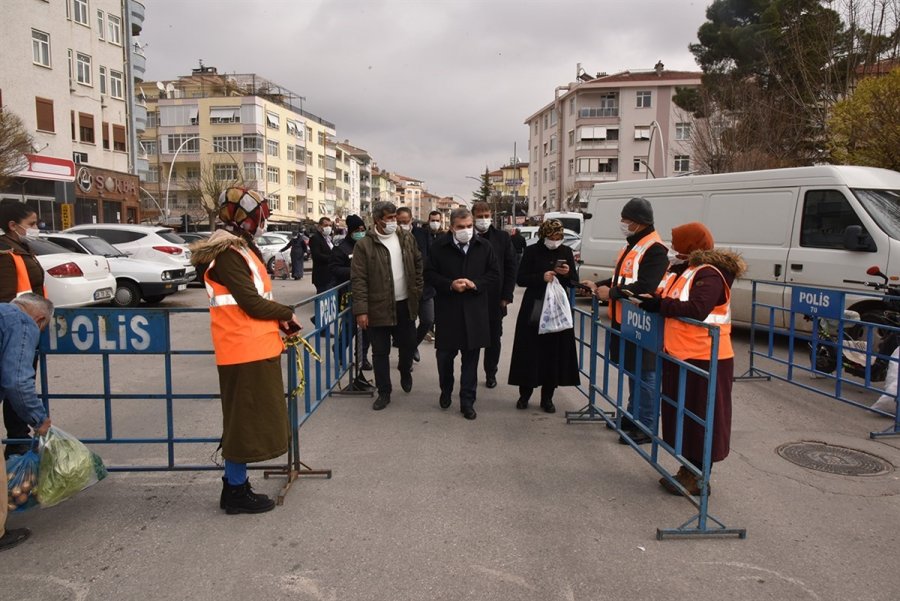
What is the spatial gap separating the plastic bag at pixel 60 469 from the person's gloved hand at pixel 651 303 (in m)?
3.48

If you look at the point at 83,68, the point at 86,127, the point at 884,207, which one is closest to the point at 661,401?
the point at 884,207

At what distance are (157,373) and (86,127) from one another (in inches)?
1240

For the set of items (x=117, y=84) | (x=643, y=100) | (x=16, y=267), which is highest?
(x=643, y=100)

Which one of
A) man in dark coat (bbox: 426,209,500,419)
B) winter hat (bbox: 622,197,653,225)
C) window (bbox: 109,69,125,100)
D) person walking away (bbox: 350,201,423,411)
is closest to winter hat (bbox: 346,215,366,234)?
person walking away (bbox: 350,201,423,411)

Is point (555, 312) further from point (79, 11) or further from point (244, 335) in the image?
point (79, 11)

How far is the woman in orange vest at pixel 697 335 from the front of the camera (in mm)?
4035

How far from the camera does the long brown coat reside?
3.62m

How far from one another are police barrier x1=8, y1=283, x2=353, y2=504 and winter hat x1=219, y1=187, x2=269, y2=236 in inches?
25.1

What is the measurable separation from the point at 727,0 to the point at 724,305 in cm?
3133

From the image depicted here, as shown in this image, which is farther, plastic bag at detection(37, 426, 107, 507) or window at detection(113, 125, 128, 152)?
window at detection(113, 125, 128, 152)

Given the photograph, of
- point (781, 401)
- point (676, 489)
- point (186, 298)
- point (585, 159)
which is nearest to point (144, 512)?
point (676, 489)

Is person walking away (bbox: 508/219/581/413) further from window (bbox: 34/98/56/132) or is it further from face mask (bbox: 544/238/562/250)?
window (bbox: 34/98/56/132)

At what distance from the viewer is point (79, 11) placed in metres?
33.6

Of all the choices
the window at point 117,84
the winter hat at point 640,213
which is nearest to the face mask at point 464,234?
the winter hat at point 640,213
